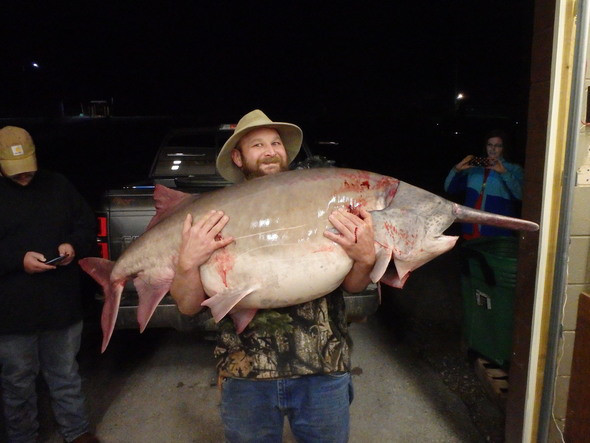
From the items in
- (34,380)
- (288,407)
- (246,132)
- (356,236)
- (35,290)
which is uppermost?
(246,132)

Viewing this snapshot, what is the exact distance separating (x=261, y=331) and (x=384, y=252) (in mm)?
625

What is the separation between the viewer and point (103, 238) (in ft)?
12.1

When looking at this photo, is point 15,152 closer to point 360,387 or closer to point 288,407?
point 288,407

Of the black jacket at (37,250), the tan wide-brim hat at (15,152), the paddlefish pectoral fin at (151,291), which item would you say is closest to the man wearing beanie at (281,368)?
the paddlefish pectoral fin at (151,291)

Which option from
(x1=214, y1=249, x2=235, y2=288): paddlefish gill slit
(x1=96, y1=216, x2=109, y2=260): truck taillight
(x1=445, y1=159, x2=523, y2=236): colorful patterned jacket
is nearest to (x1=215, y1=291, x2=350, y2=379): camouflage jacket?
(x1=214, y1=249, x2=235, y2=288): paddlefish gill slit

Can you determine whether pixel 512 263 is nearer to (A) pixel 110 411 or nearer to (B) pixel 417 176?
(A) pixel 110 411

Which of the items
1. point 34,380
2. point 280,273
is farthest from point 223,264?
point 34,380

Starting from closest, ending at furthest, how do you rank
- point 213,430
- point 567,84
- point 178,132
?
Result: point 567,84 → point 213,430 → point 178,132

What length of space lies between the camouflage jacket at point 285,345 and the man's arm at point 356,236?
0.31 m

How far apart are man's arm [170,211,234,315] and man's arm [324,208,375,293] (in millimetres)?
431

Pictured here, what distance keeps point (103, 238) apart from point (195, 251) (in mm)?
2209

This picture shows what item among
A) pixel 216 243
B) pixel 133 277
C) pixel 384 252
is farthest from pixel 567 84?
pixel 133 277

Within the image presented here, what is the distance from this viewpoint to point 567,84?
228 centimetres

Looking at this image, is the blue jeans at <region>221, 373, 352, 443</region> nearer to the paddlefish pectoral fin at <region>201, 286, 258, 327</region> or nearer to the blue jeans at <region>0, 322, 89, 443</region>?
the paddlefish pectoral fin at <region>201, 286, 258, 327</region>
